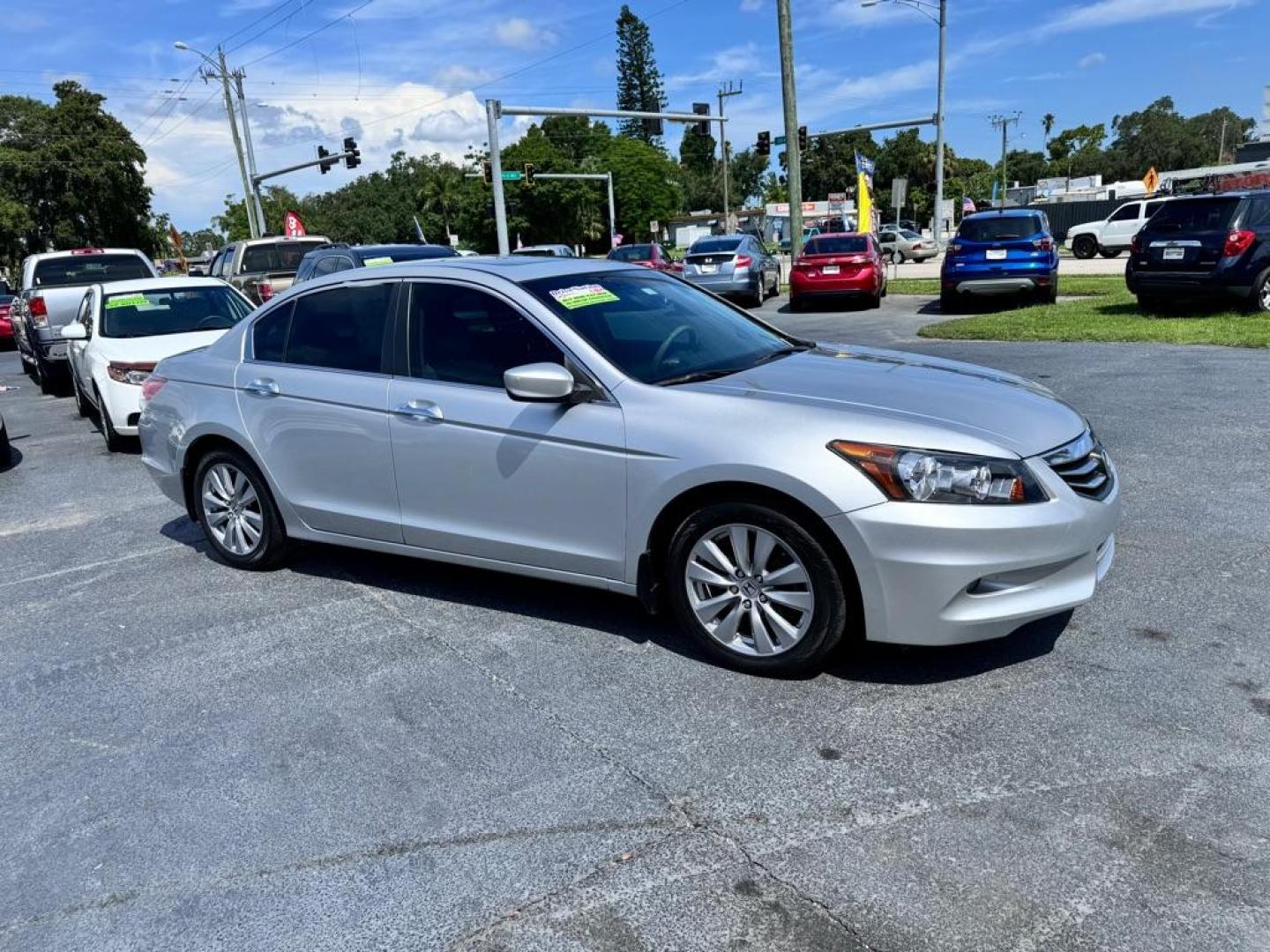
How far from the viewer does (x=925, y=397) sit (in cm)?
389

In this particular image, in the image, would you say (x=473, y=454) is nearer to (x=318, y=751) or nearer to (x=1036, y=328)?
(x=318, y=751)

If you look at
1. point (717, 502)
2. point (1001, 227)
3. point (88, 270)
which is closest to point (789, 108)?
point (1001, 227)

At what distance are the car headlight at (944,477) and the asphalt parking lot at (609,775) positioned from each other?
0.77 meters

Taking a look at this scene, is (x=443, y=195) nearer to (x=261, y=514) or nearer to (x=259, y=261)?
(x=259, y=261)

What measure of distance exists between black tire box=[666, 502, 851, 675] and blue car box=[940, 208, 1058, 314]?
14392 millimetres

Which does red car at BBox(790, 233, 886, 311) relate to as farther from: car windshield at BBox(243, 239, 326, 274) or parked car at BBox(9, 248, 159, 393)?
parked car at BBox(9, 248, 159, 393)

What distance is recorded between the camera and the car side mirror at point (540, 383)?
3.95 metres

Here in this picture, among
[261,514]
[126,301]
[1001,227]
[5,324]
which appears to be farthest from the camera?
[5,324]

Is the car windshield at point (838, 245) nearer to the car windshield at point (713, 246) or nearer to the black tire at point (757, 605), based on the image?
the car windshield at point (713, 246)

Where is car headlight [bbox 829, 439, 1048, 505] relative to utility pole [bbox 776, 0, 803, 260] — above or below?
below

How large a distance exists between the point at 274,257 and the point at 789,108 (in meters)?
13.8

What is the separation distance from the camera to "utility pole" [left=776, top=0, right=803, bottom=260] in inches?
931

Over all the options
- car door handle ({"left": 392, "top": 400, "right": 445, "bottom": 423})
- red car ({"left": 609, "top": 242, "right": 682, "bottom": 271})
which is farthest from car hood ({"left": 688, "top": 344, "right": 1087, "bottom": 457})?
red car ({"left": 609, "top": 242, "right": 682, "bottom": 271})

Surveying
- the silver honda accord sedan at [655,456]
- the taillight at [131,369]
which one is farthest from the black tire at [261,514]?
the taillight at [131,369]
